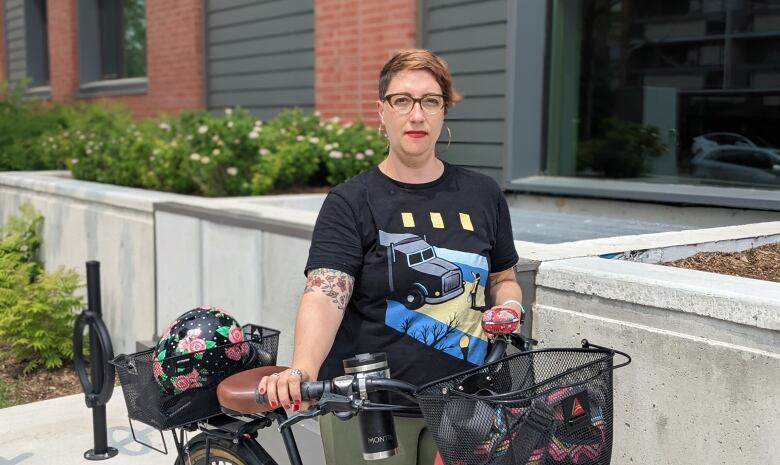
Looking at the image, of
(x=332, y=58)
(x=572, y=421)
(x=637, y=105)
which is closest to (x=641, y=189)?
(x=637, y=105)

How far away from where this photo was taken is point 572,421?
1.95 m

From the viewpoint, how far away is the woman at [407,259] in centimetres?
247

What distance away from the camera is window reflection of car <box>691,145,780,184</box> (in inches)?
253

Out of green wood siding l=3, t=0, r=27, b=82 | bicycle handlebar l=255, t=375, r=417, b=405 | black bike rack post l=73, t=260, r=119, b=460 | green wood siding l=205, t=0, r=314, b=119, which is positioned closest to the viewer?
bicycle handlebar l=255, t=375, r=417, b=405

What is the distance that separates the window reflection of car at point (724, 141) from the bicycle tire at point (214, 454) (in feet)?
16.5

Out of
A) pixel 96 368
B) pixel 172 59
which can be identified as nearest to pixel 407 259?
pixel 96 368

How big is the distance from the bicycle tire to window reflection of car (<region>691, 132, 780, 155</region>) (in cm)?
502

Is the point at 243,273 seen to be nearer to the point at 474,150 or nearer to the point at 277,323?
the point at 277,323

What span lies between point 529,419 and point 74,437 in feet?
12.7

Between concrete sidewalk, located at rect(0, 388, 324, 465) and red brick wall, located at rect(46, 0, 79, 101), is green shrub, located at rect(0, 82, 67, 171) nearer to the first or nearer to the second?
red brick wall, located at rect(46, 0, 79, 101)

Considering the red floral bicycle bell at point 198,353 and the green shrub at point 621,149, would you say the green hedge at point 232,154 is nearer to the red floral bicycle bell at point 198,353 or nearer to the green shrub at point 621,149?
the green shrub at point 621,149

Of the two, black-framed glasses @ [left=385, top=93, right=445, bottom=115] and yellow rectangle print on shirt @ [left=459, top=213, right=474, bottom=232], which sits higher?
black-framed glasses @ [left=385, top=93, right=445, bottom=115]

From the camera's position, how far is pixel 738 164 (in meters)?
6.62

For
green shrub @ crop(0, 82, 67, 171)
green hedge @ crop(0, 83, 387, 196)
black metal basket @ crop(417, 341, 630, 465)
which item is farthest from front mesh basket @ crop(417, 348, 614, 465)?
green shrub @ crop(0, 82, 67, 171)
